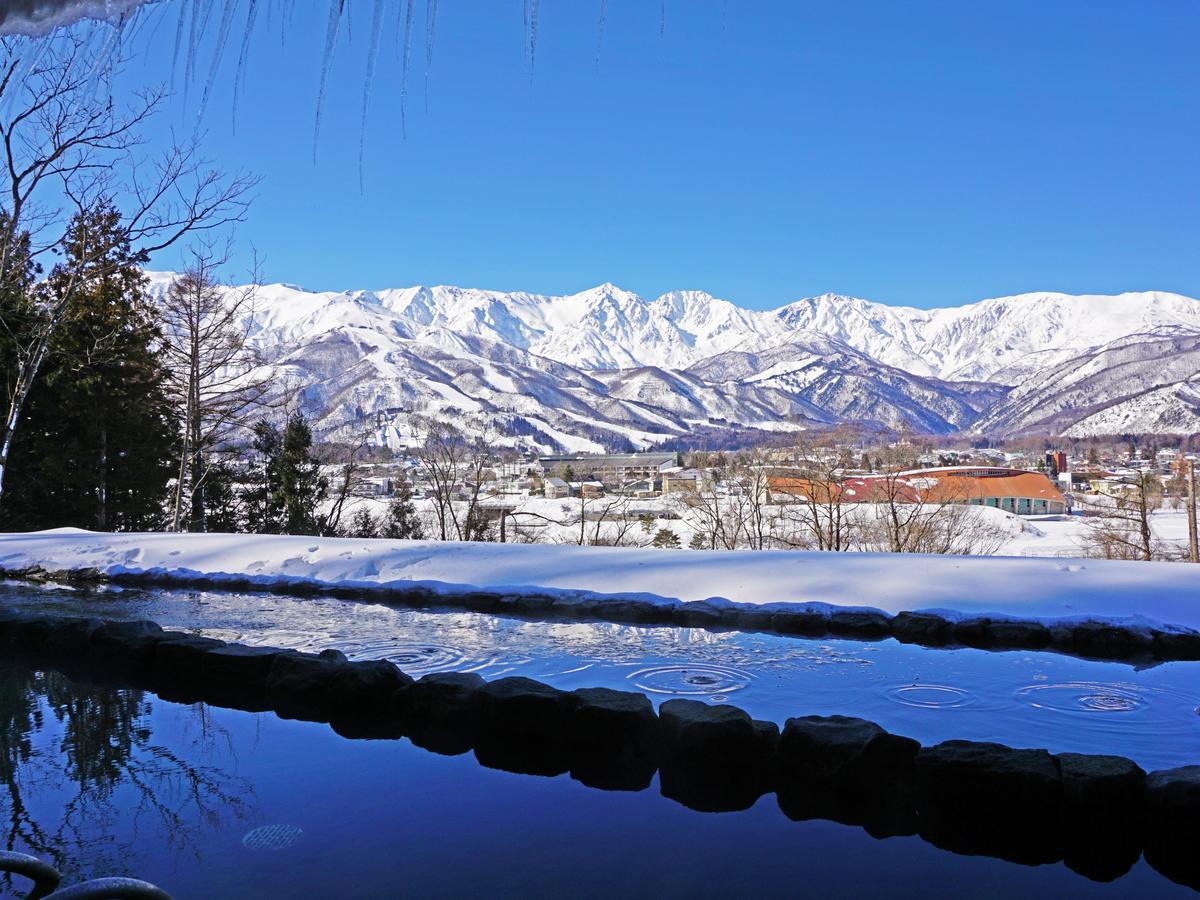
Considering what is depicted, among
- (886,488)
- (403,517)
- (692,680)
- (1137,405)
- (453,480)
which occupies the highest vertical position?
(1137,405)

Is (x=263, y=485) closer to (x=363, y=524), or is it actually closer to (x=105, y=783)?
(x=363, y=524)

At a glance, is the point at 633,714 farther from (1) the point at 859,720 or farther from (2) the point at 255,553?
(2) the point at 255,553

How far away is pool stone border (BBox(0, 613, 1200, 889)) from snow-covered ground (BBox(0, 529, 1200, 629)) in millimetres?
2612

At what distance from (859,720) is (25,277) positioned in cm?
1587

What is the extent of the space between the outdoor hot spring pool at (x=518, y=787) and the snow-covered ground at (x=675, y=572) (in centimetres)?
105

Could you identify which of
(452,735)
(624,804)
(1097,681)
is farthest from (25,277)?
(1097,681)

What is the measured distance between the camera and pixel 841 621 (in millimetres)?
5828

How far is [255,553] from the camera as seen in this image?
878cm

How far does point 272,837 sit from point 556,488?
113 ft

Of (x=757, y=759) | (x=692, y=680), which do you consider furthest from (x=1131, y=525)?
(x=757, y=759)

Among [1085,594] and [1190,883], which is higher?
[1085,594]

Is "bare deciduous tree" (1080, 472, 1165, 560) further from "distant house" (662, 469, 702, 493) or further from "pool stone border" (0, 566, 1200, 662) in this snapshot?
"pool stone border" (0, 566, 1200, 662)

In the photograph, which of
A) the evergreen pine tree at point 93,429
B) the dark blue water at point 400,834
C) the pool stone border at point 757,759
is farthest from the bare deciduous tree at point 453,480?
Result: the dark blue water at point 400,834

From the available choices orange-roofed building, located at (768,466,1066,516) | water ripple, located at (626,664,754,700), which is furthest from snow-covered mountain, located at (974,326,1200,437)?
water ripple, located at (626,664,754,700)
